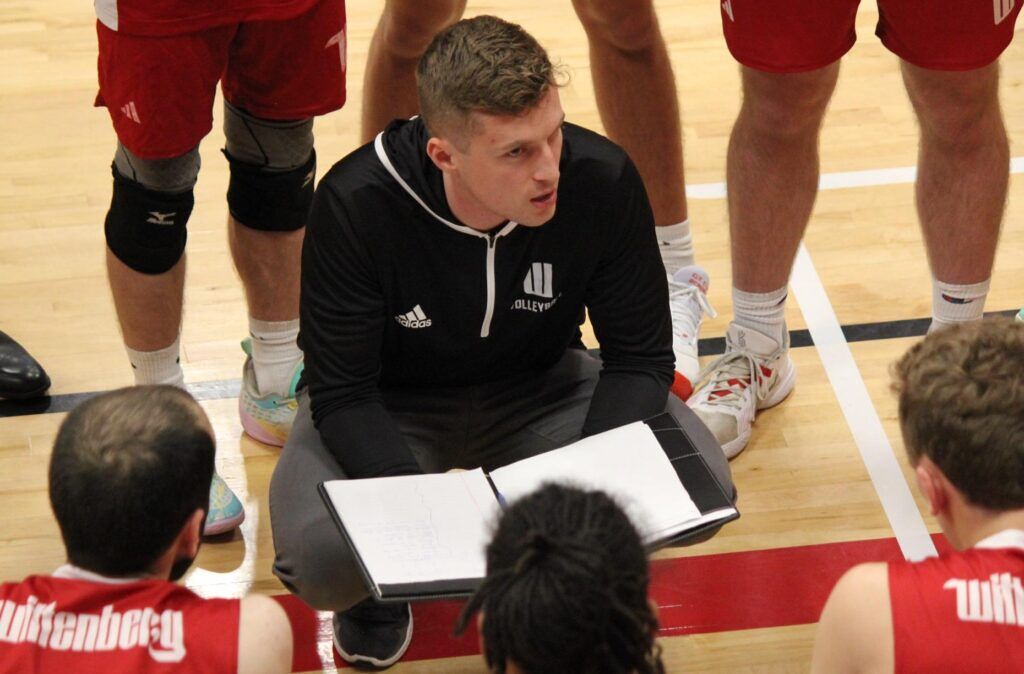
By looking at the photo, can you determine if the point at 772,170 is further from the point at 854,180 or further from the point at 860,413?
the point at 854,180

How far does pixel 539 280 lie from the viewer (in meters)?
2.39

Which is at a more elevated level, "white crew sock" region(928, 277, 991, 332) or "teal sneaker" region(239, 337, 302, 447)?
"white crew sock" region(928, 277, 991, 332)

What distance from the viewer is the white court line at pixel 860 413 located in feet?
8.87

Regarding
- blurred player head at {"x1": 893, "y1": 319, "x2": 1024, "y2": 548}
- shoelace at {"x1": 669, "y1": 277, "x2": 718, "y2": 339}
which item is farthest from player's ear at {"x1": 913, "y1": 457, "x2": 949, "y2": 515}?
shoelace at {"x1": 669, "y1": 277, "x2": 718, "y2": 339}

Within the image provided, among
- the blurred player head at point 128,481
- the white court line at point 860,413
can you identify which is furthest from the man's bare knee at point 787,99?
the blurred player head at point 128,481

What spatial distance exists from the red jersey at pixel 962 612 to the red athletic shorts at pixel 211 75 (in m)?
1.50

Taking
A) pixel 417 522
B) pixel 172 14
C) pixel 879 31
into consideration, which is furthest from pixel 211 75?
pixel 879 31

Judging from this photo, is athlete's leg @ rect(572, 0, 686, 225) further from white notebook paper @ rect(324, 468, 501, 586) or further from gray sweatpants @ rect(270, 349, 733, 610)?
white notebook paper @ rect(324, 468, 501, 586)

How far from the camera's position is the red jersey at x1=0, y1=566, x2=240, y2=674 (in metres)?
1.57

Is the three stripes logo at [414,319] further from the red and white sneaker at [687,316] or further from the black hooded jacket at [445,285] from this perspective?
the red and white sneaker at [687,316]

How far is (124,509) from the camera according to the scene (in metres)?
1.65

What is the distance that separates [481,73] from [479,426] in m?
0.71

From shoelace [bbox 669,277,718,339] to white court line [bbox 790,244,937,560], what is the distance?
11.0 inches

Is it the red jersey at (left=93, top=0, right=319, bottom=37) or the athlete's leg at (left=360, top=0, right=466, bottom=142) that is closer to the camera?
the red jersey at (left=93, top=0, right=319, bottom=37)
